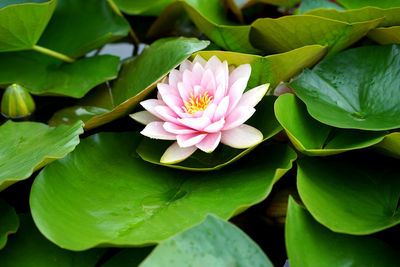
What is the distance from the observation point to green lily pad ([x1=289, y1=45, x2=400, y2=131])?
81cm

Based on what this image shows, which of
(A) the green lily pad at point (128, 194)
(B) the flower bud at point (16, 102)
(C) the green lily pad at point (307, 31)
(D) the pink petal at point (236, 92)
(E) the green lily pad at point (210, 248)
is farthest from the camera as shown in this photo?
(B) the flower bud at point (16, 102)

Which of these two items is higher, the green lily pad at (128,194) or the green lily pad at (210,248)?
the green lily pad at (210,248)

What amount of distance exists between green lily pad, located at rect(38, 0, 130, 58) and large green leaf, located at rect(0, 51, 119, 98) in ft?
0.19

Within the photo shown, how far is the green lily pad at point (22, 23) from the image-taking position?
0.92 meters

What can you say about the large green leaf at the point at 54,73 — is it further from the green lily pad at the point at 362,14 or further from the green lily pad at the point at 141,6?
the green lily pad at the point at 362,14

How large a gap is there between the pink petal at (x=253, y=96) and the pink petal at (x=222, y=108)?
46mm

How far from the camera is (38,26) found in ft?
3.29

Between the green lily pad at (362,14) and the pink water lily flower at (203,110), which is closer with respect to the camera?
the pink water lily flower at (203,110)

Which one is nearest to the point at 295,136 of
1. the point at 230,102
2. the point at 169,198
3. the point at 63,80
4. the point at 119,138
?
the point at 230,102

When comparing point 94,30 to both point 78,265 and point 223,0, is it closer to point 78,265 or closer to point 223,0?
point 223,0

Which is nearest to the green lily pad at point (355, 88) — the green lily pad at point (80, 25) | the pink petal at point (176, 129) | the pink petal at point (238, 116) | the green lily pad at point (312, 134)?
the green lily pad at point (312, 134)

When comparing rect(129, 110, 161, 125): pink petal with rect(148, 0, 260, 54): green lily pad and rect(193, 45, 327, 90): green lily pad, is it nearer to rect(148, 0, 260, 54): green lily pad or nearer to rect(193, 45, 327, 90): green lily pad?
rect(193, 45, 327, 90): green lily pad

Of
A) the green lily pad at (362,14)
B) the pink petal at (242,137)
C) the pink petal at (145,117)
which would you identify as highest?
the green lily pad at (362,14)

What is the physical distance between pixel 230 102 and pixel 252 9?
64cm
